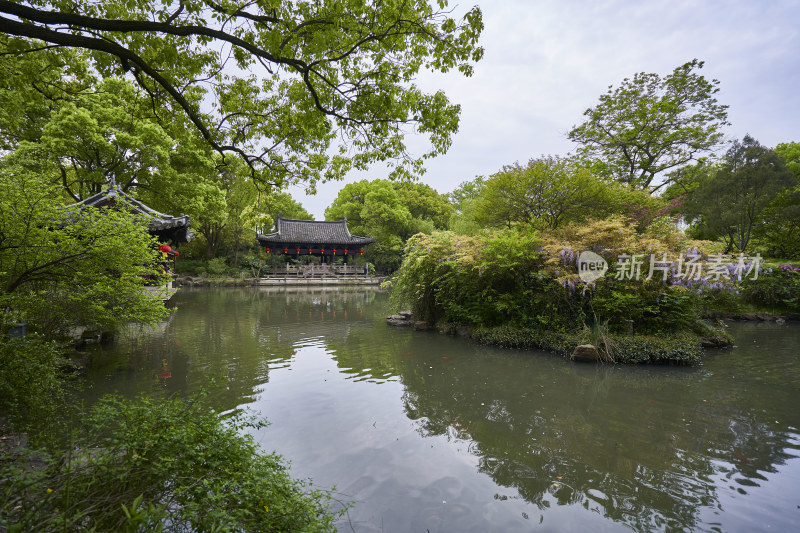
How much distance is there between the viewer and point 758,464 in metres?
4.00

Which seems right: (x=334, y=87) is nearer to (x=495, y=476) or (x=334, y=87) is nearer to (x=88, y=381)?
(x=495, y=476)

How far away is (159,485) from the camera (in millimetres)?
2129

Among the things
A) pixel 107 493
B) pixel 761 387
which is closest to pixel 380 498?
pixel 107 493

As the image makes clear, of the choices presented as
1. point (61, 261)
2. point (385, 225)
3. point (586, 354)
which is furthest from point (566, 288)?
point (385, 225)

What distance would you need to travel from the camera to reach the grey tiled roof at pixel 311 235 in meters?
30.8

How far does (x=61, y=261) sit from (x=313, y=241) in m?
26.6

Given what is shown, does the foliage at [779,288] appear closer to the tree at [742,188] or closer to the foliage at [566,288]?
the tree at [742,188]

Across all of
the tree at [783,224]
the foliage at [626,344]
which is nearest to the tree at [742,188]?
the tree at [783,224]

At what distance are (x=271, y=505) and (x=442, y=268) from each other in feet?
28.9

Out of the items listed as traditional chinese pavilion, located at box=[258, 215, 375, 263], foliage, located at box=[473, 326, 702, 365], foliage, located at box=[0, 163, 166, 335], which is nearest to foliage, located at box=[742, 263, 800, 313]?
foliage, located at box=[473, 326, 702, 365]

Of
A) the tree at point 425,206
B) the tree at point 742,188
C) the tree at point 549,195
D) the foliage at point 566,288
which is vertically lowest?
the foliage at point 566,288

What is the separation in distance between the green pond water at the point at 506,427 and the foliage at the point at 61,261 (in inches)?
49.2

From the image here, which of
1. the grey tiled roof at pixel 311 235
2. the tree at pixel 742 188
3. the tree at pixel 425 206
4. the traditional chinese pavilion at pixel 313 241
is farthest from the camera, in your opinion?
the tree at pixel 425 206

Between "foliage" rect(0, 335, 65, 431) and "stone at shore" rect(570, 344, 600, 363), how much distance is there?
8.52 metres
